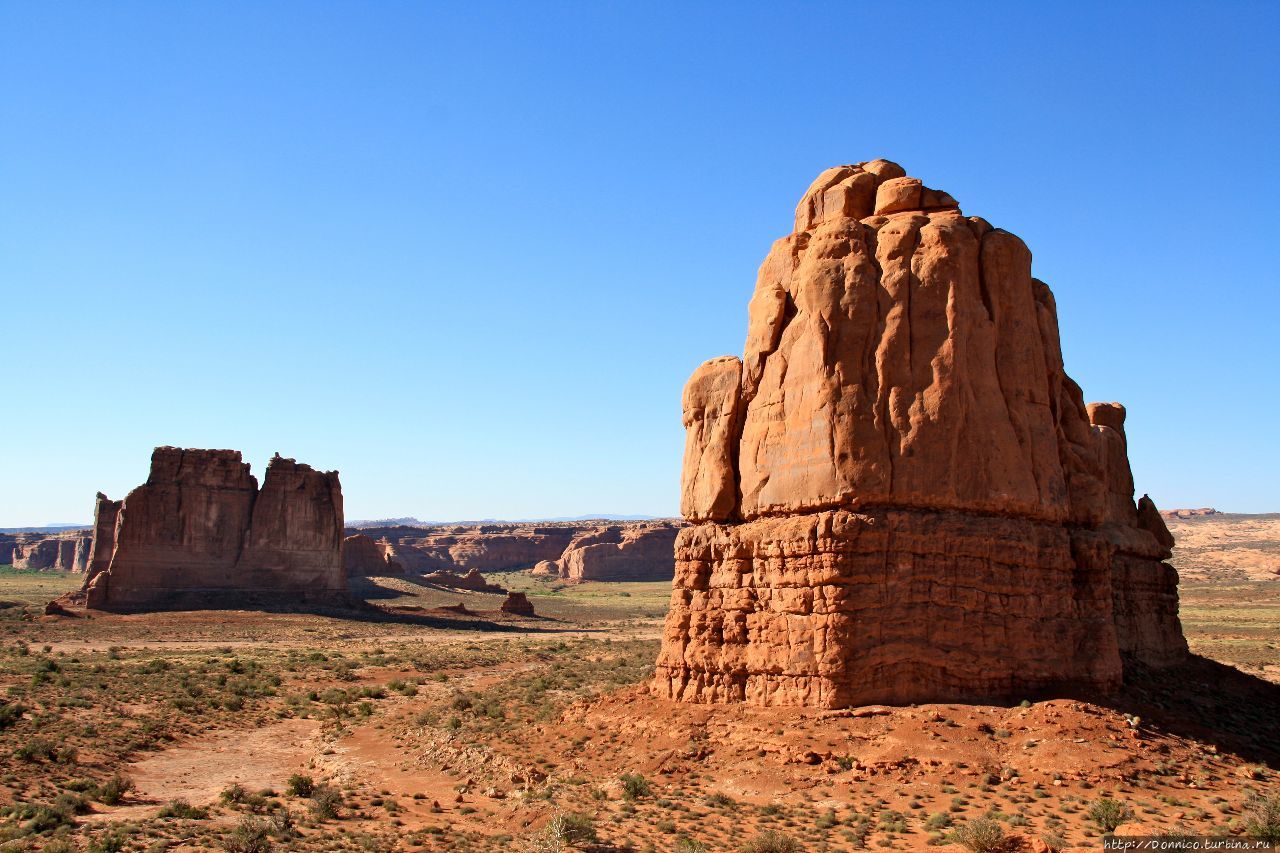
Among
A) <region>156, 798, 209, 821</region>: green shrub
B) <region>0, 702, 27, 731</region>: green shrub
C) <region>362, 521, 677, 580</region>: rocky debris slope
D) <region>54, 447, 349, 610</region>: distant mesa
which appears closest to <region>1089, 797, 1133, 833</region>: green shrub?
<region>156, 798, 209, 821</region>: green shrub

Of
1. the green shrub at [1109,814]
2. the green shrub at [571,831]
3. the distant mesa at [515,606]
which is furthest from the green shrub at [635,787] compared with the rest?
the distant mesa at [515,606]

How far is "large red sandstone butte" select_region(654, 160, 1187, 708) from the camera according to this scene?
53.4ft

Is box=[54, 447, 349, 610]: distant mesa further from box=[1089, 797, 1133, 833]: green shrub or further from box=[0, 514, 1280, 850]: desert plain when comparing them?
box=[1089, 797, 1133, 833]: green shrub

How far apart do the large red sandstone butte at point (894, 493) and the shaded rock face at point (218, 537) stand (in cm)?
4717

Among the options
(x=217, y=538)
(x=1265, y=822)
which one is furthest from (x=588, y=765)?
(x=217, y=538)

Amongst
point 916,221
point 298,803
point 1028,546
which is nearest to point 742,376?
point 916,221

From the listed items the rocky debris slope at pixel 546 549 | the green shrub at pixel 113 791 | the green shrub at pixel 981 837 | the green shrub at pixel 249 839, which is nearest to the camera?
the green shrub at pixel 981 837

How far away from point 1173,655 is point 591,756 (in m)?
14.0

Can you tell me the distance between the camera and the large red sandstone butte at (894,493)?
1627 centimetres

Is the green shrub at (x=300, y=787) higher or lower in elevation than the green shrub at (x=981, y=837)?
lower

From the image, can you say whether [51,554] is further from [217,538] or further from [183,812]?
[183,812]

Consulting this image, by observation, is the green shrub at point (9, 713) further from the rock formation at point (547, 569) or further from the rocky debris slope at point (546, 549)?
the rock formation at point (547, 569)

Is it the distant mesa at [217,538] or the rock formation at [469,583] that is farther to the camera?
the rock formation at [469,583]

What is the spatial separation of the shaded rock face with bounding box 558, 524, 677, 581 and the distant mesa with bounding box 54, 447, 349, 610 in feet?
174
